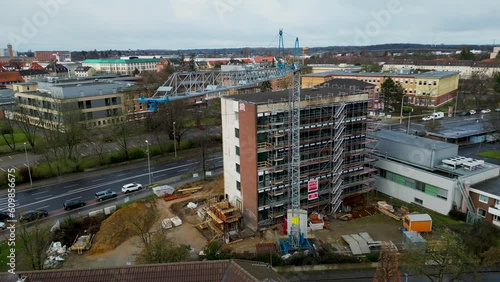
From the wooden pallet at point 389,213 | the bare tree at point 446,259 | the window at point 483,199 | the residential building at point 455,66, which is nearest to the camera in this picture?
the bare tree at point 446,259

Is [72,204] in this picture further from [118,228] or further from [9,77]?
[9,77]

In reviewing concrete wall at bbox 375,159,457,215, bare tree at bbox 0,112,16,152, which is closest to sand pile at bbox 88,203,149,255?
concrete wall at bbox 375,159,457,215

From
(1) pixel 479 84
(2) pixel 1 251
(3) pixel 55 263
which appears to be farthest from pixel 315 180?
(1) pixel 479 84

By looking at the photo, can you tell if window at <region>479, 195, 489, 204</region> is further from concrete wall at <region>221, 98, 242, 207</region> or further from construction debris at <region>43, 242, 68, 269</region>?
construction debris at <region>43, 242, 68, 269</region>

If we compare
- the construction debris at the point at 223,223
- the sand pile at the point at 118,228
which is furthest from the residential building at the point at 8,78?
the construction debris at the point at 223,223

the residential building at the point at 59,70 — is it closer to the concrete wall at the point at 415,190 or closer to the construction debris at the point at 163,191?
the construction debris at the point at 163,191

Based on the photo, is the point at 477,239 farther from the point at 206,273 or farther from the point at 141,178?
the point at 141,178

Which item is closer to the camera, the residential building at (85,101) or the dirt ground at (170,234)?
the dirt ground at (170,234)

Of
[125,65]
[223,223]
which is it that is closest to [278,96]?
[223,223]
